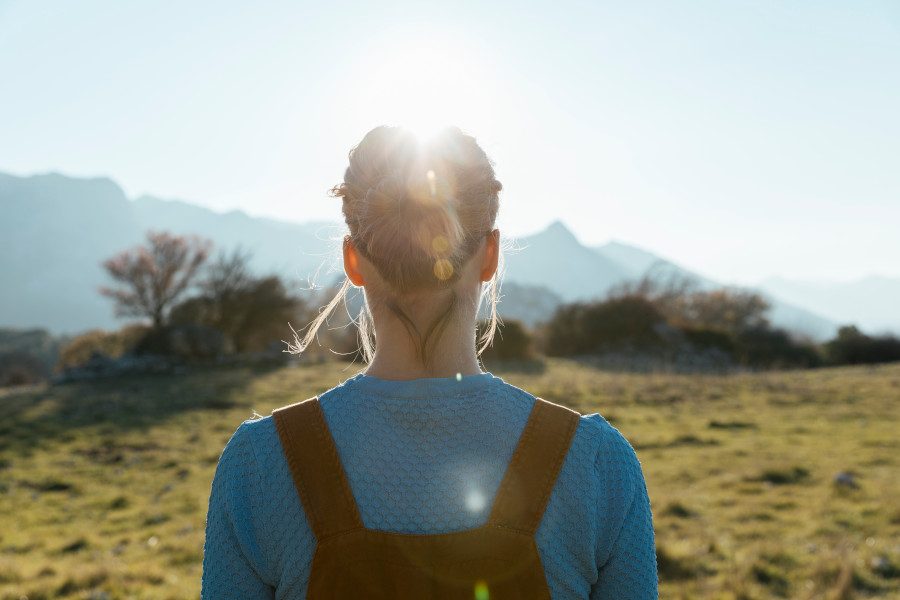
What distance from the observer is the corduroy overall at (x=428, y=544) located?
1.32 meters

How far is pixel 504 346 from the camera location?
31.7 metres

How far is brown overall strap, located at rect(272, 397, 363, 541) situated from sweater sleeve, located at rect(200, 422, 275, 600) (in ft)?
0.41

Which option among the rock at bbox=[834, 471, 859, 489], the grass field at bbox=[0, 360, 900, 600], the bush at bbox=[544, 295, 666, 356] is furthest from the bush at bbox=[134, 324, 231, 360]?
the rock at bbox=[834, 471, 859, 489]

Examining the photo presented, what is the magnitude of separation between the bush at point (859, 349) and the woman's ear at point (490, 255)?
4010 centimetres

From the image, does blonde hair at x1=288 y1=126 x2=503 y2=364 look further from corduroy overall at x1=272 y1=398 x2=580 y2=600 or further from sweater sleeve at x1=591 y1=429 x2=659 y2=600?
sweater sleeve at x1=591 y1=429 x2=659 y2=600

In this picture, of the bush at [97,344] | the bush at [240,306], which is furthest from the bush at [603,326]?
the bush at [97,344]

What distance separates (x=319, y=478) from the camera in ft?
4.44

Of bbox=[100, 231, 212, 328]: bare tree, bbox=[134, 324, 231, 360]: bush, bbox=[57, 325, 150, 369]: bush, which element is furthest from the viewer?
bbox=[100, 231, 212, 328]: bare tree

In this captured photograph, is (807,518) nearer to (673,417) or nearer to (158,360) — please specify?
(673,417)

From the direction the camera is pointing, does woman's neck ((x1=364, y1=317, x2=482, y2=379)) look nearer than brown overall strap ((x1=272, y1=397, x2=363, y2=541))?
No

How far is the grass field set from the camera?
608 centimetres

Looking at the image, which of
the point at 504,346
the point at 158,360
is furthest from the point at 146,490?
the point at 504,346

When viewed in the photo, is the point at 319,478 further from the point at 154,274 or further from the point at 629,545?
the point at 154,274

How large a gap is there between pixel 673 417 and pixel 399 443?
15028mm
